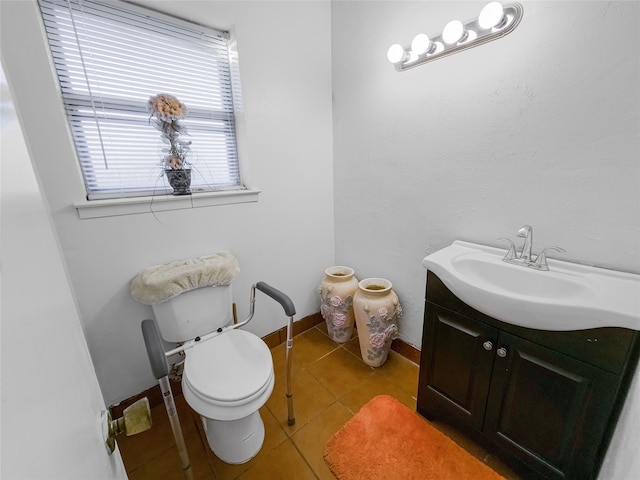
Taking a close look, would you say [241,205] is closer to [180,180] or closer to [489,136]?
[180,180]

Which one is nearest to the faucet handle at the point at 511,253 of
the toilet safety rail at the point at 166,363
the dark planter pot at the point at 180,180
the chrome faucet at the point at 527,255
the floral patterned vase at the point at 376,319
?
the chrome faucet at the point at 527,255

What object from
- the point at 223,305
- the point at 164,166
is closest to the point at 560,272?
the point at 223,305

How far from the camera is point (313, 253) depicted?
6.36 ft

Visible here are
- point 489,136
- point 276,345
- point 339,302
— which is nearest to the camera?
point 489,136

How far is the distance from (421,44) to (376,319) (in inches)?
54.2

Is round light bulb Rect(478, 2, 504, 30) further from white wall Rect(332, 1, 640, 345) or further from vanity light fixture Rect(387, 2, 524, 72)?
white wall Rect(332, 1, 640, 345)

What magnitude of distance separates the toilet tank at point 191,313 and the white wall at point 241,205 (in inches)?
7.2

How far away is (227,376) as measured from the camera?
3.50 ft

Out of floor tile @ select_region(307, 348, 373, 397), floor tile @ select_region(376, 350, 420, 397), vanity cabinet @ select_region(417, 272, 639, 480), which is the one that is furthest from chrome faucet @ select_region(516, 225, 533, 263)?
floor tile @ select_region(307, 348, 373, 397)

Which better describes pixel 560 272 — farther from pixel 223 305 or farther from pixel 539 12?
pixel 223 305

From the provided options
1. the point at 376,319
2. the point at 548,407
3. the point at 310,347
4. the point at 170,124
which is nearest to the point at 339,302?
the point at 376,319

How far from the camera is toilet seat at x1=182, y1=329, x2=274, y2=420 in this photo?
0.98 meters

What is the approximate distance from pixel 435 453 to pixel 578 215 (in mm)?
1148

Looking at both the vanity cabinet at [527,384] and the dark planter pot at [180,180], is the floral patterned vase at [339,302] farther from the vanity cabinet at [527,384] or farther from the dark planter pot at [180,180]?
the dark planter pot at [180,180]
